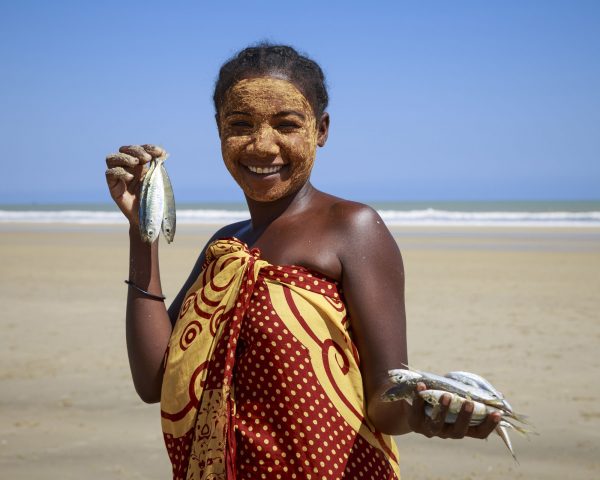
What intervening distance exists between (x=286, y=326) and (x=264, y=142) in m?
0.53

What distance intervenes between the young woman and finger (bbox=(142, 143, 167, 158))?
22 centimetres

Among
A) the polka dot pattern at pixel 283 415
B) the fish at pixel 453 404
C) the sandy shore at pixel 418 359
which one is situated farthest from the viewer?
the sandy shore at pixel 418 359

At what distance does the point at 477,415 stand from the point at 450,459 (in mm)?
3484

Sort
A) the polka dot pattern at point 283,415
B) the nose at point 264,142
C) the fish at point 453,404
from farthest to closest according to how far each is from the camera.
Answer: the nose at point 264,142 → the polka dot pattern at point 283,415 → the fish at point 453,404

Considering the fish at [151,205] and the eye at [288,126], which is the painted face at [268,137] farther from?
the fish at [151,205]

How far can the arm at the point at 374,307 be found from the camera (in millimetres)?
1846

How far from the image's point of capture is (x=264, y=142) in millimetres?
1997

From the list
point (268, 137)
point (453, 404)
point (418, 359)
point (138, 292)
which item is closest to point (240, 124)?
point (268, 137)

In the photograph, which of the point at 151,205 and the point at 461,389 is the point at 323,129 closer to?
the point at 151,205

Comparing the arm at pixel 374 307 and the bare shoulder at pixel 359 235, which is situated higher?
the bare shoulder at pixel 359 235

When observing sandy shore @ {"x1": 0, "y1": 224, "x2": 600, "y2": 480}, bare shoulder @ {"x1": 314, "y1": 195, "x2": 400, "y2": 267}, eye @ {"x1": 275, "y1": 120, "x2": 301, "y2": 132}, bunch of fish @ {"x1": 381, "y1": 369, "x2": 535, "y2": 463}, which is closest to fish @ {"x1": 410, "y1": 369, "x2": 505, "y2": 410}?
bunch of fish @ {"x1": 381, "y1": 369, "x2": 535, "y2": 463}

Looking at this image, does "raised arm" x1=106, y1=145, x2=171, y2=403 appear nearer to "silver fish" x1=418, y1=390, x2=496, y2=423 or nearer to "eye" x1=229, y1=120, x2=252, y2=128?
"eye" x1=229, y1=120, x2=252, y2=128

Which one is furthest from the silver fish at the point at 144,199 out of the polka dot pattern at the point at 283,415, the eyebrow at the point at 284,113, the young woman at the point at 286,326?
the polka dot pattern at the point at 283,415

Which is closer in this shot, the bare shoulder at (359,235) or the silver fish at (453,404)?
the silver fish at (453,404)
